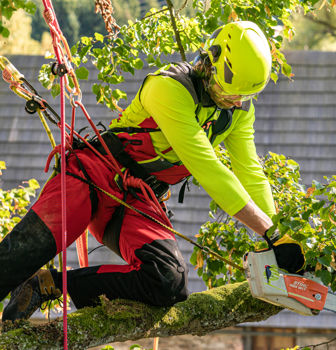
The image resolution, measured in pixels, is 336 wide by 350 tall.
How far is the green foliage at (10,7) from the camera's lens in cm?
202

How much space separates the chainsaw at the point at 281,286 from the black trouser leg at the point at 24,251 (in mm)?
876

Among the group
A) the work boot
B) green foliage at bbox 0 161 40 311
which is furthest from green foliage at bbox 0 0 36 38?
green foliage at bbox 0 161 40 311

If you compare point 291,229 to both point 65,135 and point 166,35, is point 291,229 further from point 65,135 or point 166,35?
point 166,35

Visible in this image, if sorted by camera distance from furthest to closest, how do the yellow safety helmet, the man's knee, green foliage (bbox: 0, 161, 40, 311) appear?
green foliage (bbox: 0, 161, 40, 311) → the yellow safety helmet → the man's knee

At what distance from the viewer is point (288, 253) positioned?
2.81 m

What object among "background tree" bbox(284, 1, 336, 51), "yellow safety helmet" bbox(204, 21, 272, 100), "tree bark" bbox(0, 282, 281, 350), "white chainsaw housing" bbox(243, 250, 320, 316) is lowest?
"tree bark" bbox(0, 282, 281, 350)

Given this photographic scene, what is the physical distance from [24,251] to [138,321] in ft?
1.87

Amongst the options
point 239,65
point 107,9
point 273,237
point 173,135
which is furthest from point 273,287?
point 107,9

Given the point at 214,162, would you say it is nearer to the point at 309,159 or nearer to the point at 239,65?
the point at 239,65

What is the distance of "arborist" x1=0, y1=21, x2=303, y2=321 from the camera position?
2762 millimetres

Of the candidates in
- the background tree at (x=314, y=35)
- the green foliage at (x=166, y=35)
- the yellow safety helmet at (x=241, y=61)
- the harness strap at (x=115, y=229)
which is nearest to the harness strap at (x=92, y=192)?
the harness strap at (x=115, y=229)

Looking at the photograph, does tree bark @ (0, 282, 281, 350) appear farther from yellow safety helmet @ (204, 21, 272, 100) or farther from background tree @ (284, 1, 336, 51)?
background tree @ (284, 1, 336, 51)

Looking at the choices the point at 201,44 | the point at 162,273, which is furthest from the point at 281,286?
the point at 201,44

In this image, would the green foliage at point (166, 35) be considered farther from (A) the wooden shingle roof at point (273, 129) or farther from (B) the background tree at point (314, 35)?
(B) the background tree at point (314, 35)
